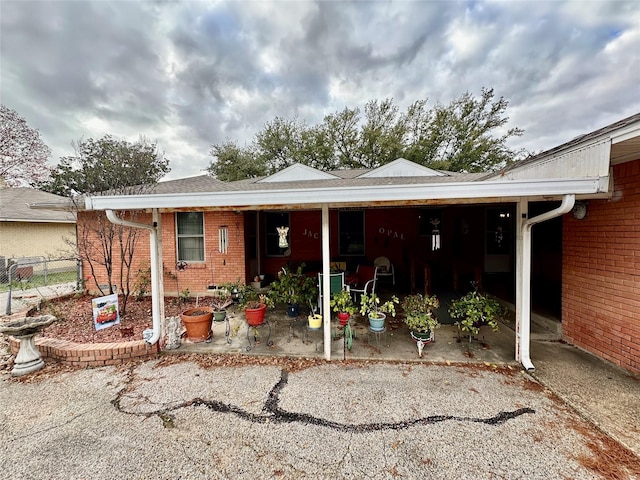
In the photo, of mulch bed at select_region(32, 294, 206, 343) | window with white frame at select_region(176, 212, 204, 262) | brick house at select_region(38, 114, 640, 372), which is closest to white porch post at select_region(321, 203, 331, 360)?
brick house at select_region(38, 114, 640, 372)

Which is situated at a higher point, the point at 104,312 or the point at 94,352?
the point at 104,312

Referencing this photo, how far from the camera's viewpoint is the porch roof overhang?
106 inches

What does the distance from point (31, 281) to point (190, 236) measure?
7.53 meters

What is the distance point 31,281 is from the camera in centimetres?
955

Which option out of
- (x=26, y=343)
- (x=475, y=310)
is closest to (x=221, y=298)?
(x=26, y=343)

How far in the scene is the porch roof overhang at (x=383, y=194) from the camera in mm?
2697

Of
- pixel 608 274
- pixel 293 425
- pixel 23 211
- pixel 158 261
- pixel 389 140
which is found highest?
pixel 389 140

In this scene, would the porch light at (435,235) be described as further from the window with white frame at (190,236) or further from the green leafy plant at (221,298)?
the window with white frame at (190,236)

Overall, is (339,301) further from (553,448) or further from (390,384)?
(553,448)

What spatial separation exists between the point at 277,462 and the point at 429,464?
3.84 ft

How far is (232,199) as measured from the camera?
130 inches

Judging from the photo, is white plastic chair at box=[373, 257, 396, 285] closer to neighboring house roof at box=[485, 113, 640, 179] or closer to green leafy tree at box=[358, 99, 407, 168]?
neighboring house roof at box=[485, 113, 640, 179]

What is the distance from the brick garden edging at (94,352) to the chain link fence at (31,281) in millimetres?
2715

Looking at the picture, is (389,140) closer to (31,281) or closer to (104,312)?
(104,312)
